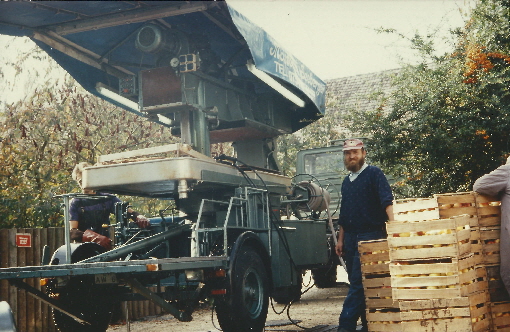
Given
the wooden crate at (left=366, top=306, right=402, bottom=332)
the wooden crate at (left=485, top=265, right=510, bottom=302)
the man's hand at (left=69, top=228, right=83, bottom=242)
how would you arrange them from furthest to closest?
1. the man's hand at (left=69, top=228, right=83, bottom=242)
2. the wooden crate at (left=366, top=306, right=402, bottom=332)
3. the wooden crate at (left=485, top=265, right=510, bottom=302)

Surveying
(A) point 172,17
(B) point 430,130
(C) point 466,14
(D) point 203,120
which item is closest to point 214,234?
(D) point 203,120

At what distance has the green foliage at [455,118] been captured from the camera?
34.6 ft

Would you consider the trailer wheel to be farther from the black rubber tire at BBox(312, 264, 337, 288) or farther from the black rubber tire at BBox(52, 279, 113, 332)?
the black rubber tire at BBox(312, 264, 337, 288)

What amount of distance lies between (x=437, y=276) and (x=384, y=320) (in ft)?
3.19

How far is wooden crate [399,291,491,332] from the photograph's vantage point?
5449 millimetres

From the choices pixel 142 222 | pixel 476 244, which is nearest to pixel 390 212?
pixel 476 244

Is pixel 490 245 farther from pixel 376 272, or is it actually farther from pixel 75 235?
pixel 75 235

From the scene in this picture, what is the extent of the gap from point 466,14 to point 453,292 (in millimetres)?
8726

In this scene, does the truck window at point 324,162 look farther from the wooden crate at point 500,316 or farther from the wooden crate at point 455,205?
the wooden crate at point 500,316

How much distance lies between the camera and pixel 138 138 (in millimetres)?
15211

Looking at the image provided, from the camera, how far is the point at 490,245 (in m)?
Result: 6.22

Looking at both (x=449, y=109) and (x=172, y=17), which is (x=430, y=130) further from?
(x=172, y=17)

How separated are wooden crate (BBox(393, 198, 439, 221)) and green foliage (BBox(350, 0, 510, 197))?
15.1 feet

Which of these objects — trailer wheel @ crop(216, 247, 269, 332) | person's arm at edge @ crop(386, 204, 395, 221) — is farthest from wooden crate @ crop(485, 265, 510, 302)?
trailer wheel @ crop(216, 247, 269, 332)
